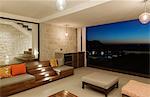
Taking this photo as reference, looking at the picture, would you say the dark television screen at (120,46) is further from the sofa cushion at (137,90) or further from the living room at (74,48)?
the sofa cushion at (137,90)

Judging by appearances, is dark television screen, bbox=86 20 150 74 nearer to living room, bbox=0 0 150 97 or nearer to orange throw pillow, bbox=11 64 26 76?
living room, bbox=0 0 150 97

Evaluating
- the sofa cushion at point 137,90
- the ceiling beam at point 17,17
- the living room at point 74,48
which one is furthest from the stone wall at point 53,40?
the sofa cushion at point 137,90

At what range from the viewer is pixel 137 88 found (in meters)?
2.57

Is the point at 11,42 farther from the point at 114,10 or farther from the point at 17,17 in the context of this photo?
the point at 114,10

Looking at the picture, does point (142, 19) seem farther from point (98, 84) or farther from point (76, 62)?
Result: point (76, 62)

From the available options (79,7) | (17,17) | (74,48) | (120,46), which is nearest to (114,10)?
(79,7)

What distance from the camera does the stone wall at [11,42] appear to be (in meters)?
4.02

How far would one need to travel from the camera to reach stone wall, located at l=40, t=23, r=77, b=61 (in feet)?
17.1

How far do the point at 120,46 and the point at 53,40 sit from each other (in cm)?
343

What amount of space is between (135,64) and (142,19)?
9.45ft

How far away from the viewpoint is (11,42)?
424 centimetres

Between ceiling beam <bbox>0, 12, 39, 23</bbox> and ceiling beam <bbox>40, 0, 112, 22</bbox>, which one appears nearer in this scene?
ceiling beam <bbox>40, 0, 112, 22</bbox>

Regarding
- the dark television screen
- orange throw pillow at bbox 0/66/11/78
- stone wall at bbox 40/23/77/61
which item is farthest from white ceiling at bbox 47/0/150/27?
orange throw pillow at bbox 0/66/11/78

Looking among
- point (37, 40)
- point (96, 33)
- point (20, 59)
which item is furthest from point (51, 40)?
point (96, 33)
